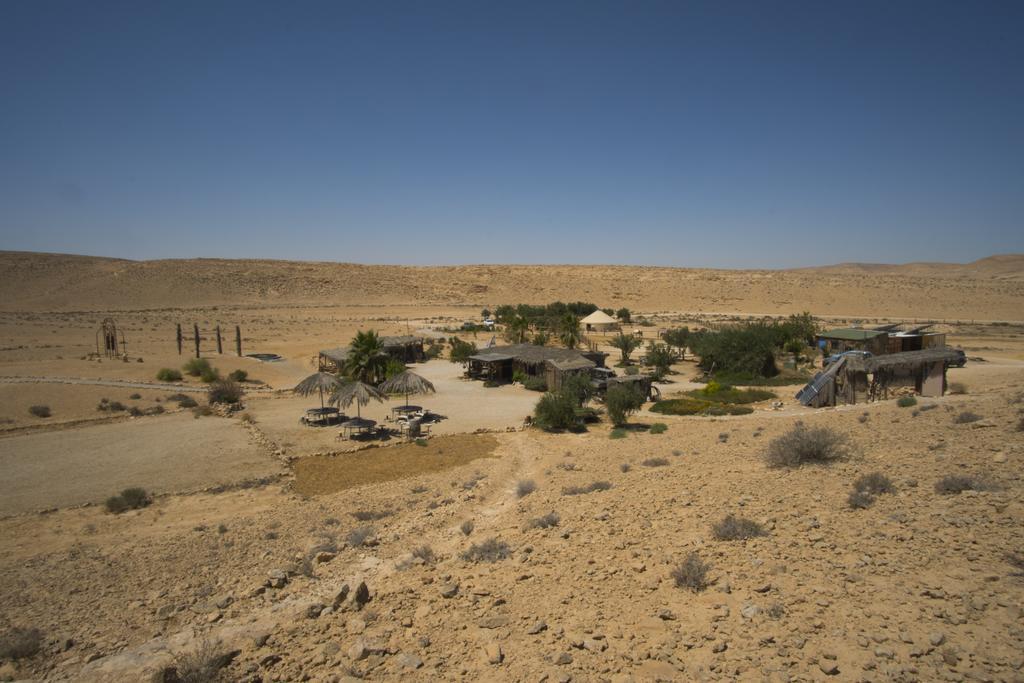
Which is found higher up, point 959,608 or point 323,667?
point 959,608

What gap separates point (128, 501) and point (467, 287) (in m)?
99.7

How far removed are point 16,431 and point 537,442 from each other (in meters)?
19.8

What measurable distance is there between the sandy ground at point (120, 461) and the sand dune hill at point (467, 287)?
78.1 meters

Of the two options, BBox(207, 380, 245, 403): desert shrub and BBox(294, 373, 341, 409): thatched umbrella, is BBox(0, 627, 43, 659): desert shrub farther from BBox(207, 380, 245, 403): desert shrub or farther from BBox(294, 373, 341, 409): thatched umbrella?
BBox(207, 380, 245, 403): desert shrub

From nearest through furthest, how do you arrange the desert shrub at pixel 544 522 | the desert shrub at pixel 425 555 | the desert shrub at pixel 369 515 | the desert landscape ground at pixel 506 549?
the desert landscape ground at pixel 506 549 < the desert shrub at pixel 425 555 < the desert shrub at pixel 544 522 < the desert shrub at pixel 369 515

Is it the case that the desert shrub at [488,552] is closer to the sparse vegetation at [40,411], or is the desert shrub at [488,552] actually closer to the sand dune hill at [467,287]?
the sparse vegetation at [40,411]

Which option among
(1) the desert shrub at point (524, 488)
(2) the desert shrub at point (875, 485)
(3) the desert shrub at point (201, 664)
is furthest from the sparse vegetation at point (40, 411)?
(2) the desert shrub at point (875, 485)

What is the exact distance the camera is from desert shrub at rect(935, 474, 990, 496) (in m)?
8.52

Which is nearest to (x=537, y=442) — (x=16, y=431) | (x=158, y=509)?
(x=158, y=509)

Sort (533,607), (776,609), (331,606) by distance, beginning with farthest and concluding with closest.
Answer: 1. (331,606)
2. (533,607)
3. (776,609)

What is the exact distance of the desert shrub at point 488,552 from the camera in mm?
9055

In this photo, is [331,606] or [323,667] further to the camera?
[331,606]

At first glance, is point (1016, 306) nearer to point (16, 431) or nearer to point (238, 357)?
point (238, 357)

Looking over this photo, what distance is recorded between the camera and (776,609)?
634 cm
